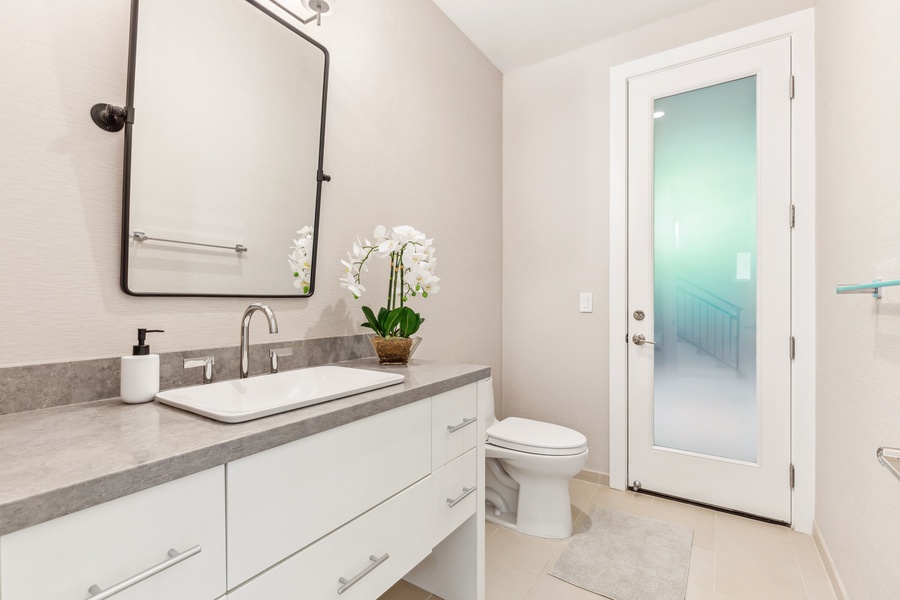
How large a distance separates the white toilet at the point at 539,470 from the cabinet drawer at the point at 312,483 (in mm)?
808

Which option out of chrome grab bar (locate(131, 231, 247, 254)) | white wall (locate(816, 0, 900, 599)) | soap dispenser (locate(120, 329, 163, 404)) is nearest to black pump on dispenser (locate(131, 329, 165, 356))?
soap dispenser (locate(120, 329, 163, 404))

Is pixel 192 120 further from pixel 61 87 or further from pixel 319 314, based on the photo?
pixel 319 314

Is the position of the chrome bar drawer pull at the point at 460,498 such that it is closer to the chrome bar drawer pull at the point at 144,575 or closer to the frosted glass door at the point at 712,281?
the chrome bar drawer pull at the point at 144,575

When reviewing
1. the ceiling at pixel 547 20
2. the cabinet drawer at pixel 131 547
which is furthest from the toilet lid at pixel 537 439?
the ceiling at pixel 547 20

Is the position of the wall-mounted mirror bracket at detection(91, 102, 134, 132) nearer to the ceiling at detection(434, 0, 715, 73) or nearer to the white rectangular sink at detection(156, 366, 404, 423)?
the white rectangular sink at detection(156, 366, 404, 423)

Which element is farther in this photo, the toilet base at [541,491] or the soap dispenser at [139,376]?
the toilet base at [541,491]

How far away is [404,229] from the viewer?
161 cm

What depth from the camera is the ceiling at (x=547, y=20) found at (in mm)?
2244

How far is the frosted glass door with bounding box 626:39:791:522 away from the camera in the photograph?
208 cm

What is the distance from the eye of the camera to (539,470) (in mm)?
1926

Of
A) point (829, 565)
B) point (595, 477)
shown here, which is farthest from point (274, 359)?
point (829, 565)

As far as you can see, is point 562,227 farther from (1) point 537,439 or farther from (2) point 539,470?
(2) point 539,470

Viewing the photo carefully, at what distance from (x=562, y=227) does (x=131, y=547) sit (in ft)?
8.13

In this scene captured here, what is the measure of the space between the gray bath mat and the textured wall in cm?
51
